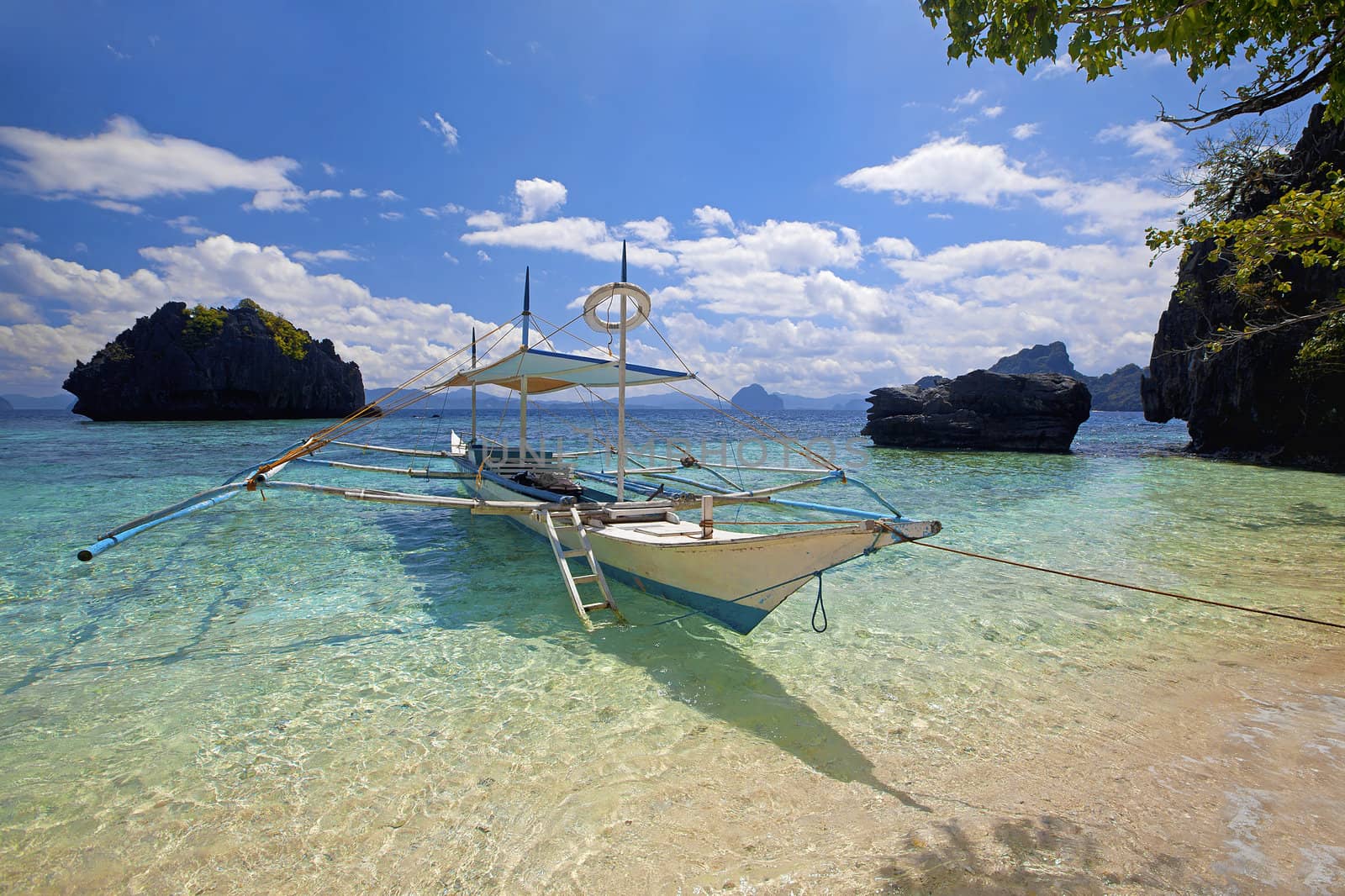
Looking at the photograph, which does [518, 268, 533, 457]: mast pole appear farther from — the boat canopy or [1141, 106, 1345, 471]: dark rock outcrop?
[1141, 106, 1345, 471]: dark rock outcrop

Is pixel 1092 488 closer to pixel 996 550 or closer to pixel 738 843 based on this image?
pixel 996 550

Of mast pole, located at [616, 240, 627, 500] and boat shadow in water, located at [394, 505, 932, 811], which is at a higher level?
mast pole, located at [616, 240, 627, 500]

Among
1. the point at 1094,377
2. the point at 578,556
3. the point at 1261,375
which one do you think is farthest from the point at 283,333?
the point at 1094,377

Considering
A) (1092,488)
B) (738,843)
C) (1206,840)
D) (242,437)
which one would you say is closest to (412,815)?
(738,843)

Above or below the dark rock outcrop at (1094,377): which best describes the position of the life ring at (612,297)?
below

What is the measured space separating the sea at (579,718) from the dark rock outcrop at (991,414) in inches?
1001

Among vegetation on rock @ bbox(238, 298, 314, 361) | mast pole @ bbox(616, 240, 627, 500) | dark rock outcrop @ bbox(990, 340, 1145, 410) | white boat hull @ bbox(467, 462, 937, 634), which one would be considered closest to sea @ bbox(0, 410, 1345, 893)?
white boat hull @ bbox(467, 462, 937, 634)

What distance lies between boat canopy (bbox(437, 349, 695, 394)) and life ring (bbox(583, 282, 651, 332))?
1.31 meters

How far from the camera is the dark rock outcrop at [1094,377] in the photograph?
151988 mm

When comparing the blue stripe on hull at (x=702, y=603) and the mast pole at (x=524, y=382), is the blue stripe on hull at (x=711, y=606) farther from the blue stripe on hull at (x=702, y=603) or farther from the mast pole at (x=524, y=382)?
the mast pole at (x=524, y=382)

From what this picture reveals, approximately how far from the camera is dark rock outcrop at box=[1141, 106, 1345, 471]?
62.8 feet

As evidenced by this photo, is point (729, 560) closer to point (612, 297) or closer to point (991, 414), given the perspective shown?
point (612, 297)

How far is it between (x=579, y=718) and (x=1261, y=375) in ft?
103

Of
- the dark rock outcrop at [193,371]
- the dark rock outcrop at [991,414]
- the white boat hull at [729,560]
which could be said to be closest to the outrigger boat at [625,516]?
the white boat hull at [729,560]
